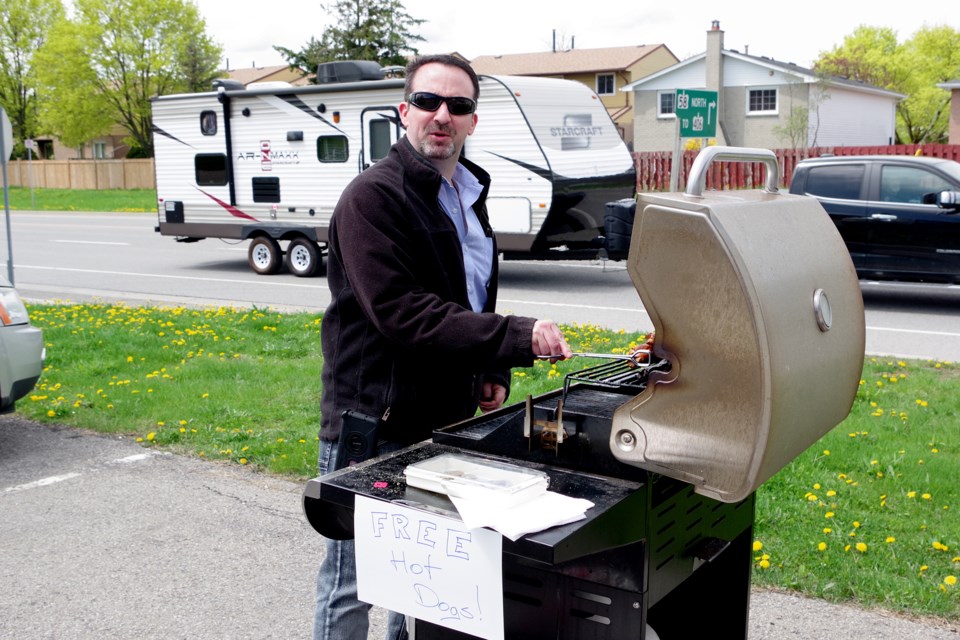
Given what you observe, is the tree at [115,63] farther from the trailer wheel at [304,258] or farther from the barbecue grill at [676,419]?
the barbecue grill at [676,419]

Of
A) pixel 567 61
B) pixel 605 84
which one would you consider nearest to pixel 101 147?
pixel 567 61

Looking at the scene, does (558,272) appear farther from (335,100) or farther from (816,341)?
(816,341)

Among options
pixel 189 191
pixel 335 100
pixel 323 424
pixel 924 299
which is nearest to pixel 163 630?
pixel 323 424

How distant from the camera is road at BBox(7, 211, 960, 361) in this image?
10555 millimetres

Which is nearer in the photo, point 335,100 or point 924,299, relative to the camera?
point 924,299

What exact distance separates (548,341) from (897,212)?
33.8 ft

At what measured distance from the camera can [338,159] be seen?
15.1 metres

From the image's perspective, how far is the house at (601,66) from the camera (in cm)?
6359

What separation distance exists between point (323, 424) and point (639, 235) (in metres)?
1.17

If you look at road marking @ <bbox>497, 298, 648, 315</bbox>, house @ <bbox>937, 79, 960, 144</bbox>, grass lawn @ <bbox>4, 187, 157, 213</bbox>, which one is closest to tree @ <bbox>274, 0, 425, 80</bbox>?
grass lawn @ <bbox>4, 187, 157, 213</bbox>

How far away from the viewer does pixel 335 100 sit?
14.9m

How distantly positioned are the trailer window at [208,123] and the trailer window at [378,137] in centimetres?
329


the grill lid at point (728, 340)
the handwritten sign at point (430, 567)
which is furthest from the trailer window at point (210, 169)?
the grill lid at point (728, 340)

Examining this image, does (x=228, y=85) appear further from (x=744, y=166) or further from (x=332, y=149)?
(x=744, y=166)
